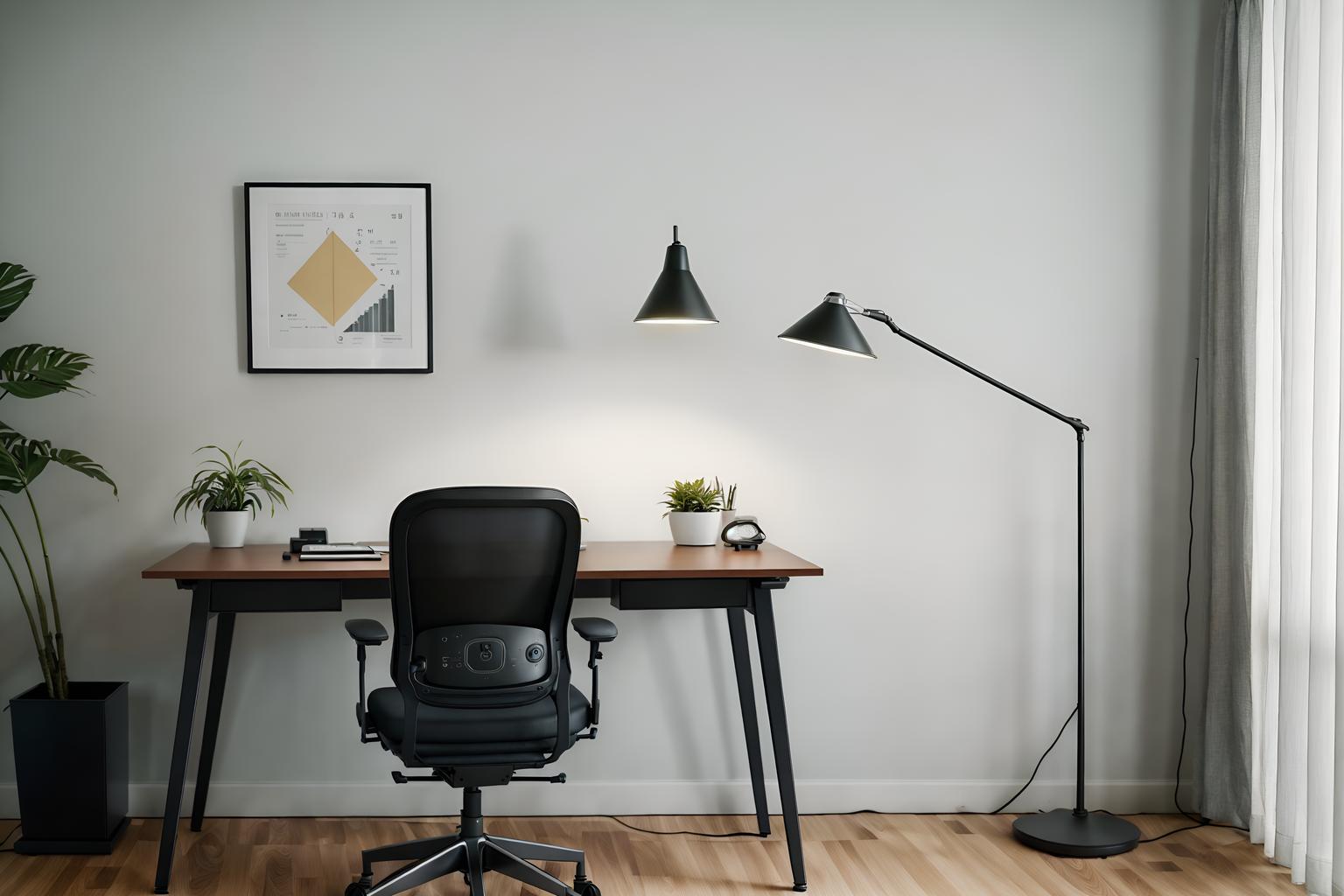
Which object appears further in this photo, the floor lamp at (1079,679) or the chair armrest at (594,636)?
the floor lamp at (1079,679)

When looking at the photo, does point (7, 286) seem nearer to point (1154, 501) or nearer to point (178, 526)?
point (178, 526)

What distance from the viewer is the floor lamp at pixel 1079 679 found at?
273cm

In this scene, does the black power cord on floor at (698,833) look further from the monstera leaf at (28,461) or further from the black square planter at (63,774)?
the monstera leaf at (28,461)

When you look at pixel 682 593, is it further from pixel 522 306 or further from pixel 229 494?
pixel 229 494

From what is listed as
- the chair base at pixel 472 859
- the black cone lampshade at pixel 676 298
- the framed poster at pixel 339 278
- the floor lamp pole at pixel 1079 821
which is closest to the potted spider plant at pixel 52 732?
the framed poster at pixel 339 278

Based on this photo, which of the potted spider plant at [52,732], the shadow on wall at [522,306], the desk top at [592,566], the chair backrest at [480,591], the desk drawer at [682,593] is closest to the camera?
the chair backrest at [480,591]

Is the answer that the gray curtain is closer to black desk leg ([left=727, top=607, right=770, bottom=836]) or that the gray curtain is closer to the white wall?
the white wall

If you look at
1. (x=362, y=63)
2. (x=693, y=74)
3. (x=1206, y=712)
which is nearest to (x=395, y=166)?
(x=362, y=63)

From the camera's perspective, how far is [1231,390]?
2984 millimetres

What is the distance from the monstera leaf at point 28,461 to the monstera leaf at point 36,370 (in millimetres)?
147

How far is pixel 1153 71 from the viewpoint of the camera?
3.18m

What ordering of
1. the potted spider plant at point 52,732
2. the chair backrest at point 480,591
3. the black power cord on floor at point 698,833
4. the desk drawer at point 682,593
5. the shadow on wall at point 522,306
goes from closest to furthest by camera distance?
the chair backrest at point 480,591 < the desk drawer at point 682,593 < the potted spider plant at point 52,732 < the black power cord on floor at point 698,833 < the shadow on wall at point 522,306

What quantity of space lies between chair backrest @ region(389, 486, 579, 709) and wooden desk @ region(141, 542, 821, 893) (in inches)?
10.4

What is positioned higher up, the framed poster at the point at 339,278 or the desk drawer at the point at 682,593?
the framed poster at the point at 339,278
